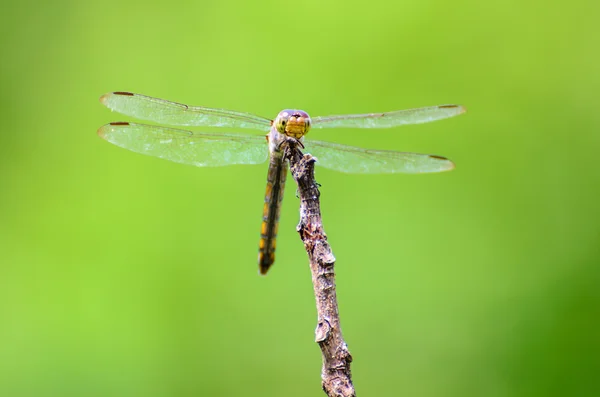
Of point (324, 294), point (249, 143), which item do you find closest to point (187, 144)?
point (249, 143)

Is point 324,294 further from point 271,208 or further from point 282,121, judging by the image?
point 271,208

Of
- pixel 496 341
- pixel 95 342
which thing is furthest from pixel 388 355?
pixel 95 342

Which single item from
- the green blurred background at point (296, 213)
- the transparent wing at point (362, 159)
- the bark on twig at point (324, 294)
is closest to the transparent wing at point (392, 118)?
the transparent wing at point (362, 159)

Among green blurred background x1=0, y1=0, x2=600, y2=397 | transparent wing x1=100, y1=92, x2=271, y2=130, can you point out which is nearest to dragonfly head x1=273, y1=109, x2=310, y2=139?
transparent wing x1=100, y1=92, x2=271, y2=130

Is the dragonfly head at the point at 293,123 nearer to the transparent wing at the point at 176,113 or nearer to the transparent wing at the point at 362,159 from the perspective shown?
the transparent wing at the point at 176,113

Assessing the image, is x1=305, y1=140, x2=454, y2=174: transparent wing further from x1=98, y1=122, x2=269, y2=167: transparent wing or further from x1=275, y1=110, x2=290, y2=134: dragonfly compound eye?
x1=275, y1=110, x2=290, y2=134: dragonfly compound eye
